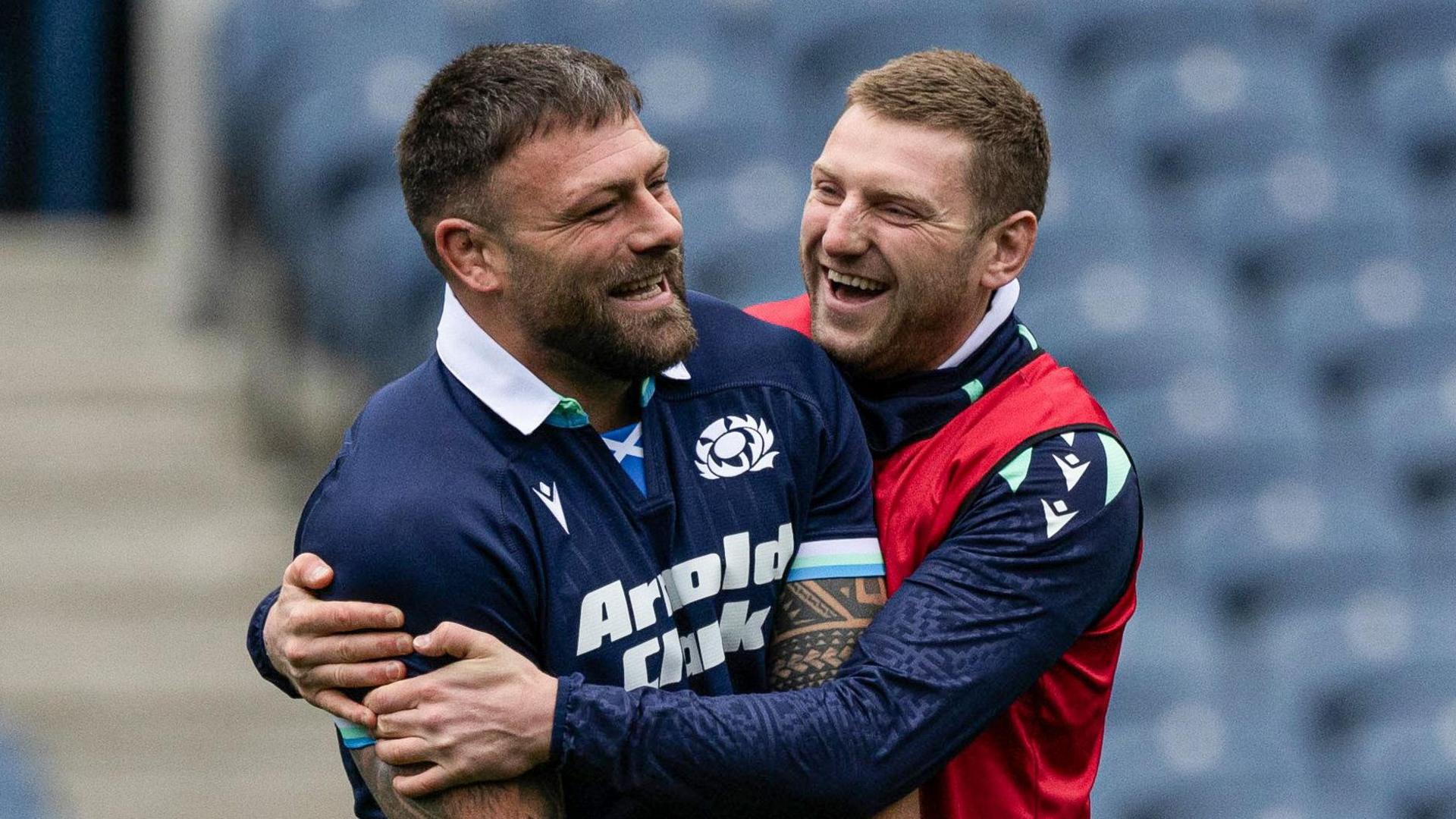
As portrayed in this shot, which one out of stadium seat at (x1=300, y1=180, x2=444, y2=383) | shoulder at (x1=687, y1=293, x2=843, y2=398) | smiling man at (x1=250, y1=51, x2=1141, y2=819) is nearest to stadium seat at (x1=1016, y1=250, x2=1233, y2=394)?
stadium seat at (x1=300, y1=180, x2=444, y2=383)

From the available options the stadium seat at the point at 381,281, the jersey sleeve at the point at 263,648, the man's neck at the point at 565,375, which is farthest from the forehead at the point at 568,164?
the stadium seat at the point at 381,281

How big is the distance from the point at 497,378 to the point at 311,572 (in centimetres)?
22

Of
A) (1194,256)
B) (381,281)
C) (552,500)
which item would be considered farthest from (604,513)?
(1194,256)

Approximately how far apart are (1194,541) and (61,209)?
3.35 meters

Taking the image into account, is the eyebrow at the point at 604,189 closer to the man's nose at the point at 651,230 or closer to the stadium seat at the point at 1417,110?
the man's nose at the point at 651,230

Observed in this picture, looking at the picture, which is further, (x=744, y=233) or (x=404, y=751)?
(x=744, y=233)

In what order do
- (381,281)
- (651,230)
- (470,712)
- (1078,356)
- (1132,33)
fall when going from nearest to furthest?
(470,712), (651,230), (381,281), (1078,356), (1132,33)

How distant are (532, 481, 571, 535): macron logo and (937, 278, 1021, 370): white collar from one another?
423 millimetres

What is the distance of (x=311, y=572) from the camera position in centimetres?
165

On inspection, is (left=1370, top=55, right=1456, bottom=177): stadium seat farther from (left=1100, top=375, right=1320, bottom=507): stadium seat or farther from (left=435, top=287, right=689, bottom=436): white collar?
(left=435, top=287, right=689, bottom=436): white collar

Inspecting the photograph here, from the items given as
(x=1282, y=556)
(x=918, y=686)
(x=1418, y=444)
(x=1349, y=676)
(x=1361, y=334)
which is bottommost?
(x=1349, y=676)

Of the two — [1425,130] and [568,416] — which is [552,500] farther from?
[1425,130]

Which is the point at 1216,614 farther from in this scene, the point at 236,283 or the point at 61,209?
the point at 61,209

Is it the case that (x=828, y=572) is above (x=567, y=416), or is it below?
below
